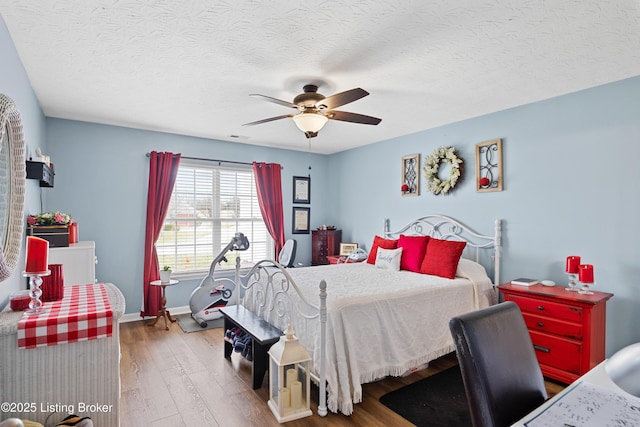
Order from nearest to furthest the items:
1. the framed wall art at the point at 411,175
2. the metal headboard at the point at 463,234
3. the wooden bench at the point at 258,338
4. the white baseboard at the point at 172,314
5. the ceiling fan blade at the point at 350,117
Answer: the wooden bench at the point at 258,338
the ceiling fan blade at the point at 350,117
the metal headboard at the point at 463,234
the white baseboard at the point at 172,314
the framed wall art at the point at 411,175

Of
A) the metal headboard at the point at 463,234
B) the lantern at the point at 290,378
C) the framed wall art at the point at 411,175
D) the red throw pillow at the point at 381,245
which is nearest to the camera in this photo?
the lantern at the point at 290,378

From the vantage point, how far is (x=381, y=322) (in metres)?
2.69

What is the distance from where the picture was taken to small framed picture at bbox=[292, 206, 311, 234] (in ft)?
19.6

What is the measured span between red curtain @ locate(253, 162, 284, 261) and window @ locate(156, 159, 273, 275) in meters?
0.13

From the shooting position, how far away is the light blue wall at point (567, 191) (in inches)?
113

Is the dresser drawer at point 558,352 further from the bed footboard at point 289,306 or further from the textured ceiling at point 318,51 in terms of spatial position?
the textured ceiling at point 318,51

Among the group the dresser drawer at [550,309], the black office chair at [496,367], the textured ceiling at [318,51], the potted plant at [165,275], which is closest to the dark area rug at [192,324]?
the potted plant at [165,275]

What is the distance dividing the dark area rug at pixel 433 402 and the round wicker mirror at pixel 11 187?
2.63 metres

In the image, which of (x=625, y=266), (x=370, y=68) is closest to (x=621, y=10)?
(x=370, y=68)

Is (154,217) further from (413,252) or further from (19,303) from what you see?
(413,252)

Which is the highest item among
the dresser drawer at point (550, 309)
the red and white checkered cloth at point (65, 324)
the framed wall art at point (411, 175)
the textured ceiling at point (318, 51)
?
the textured ceiling at point (318, 51)

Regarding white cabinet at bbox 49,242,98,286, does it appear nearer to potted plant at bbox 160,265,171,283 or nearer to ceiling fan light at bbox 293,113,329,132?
potted plant at bbox 160,265,171,283

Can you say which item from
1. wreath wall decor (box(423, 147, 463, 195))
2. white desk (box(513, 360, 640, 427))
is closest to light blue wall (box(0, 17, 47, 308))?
white desk (box(513, 360, 640, 427))

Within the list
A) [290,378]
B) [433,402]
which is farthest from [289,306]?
[433,402]
